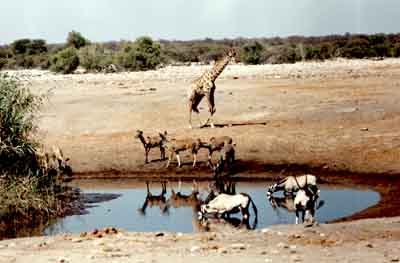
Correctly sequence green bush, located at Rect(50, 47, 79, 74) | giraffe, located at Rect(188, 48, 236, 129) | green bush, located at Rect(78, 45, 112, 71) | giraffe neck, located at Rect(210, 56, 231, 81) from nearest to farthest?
giraffe, located at Rect(188, 48, 236, 129), giraffe neck, located at Rect(210, 56, 231, 81), green bush, located at Rect(50, 47, 79, 74), green bush, located at Rect(78, 45, 112, 71)

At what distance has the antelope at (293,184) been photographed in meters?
21.5

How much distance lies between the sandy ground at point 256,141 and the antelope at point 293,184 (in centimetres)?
162

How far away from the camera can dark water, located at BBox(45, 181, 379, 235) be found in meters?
19.2

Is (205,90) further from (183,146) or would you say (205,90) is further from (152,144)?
(183,146)

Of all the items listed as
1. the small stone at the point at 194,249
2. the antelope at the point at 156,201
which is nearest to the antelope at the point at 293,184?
the antelope at the point at 156,201

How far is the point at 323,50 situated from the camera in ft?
230

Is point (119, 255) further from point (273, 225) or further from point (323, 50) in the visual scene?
point (323, 50)

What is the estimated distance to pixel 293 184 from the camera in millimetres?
21875

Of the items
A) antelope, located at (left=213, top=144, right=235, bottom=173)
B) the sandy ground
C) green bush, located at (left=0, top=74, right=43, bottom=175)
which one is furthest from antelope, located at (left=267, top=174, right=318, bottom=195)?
green bush, located at (left=0, top=74, right=43, bottom=175)

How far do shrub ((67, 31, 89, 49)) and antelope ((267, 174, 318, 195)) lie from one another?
5677cm

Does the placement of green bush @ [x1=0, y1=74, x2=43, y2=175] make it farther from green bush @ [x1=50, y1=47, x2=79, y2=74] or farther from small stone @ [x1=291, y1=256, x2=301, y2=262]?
green bush @ [x1=50, y1=47, x2=79, y2=74]

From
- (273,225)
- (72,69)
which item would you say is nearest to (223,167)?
(273,225)

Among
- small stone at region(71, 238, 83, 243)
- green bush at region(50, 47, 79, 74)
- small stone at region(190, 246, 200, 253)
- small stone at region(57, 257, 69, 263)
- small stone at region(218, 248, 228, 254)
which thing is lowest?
small stone at region(71, 238, 83, 243)

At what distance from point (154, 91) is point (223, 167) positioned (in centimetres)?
1800
